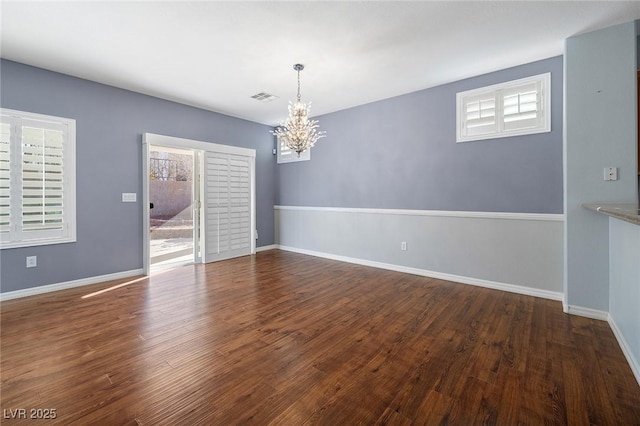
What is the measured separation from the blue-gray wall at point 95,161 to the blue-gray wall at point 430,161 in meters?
2.77

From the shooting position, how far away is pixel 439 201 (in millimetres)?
4125

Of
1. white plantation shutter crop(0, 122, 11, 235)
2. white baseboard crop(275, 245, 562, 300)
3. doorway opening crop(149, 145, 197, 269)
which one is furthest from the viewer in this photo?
doorway opening crop(149, 145, 197, 269)

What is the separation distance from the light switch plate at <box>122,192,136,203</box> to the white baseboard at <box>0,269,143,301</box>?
108 centimetres

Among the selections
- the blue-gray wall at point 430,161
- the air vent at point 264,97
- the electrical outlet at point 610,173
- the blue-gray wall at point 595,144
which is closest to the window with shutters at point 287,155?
the blue-gray wall at point 430,161

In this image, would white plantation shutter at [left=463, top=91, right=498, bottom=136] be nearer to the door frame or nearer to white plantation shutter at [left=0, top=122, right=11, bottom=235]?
the door frame

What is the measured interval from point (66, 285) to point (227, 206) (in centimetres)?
264

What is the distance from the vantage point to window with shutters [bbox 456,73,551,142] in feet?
10.8

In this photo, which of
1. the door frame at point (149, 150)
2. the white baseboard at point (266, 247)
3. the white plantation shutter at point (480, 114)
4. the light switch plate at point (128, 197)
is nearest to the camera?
the white plantation shutter at point (480, 114)

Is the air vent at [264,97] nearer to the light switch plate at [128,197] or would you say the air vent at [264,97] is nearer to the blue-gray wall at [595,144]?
the light switch plate at [128,197]

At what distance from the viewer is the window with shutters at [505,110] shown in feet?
10.8

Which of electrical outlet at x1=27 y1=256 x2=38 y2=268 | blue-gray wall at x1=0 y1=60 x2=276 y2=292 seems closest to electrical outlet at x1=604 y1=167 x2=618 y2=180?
blue-gray wall at x1=0 y1=60 x2=276 y2=292

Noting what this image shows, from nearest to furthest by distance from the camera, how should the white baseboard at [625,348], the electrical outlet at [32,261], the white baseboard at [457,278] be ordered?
1. the white baseboard at [625,348]
2. the white baseboard at [457,278]
3. the electrical outlet at [32,261]

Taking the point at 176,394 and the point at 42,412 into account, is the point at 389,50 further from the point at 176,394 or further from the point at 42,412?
the point at 42,412

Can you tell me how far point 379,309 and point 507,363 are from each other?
1233mm
